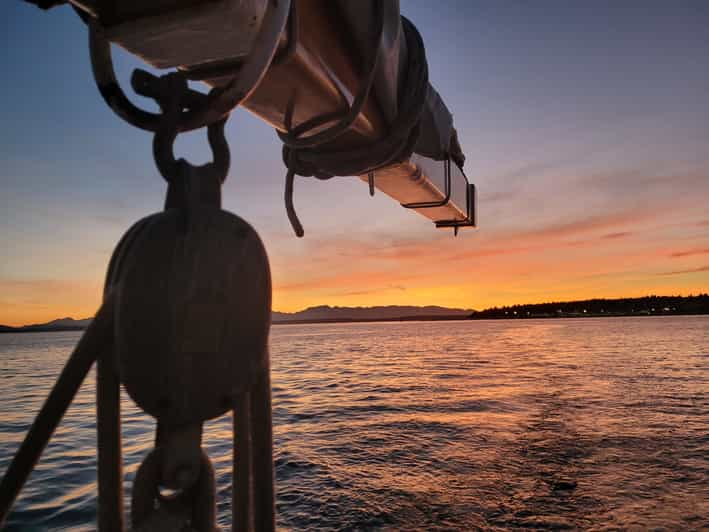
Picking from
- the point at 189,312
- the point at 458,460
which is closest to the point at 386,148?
the point at 189,312

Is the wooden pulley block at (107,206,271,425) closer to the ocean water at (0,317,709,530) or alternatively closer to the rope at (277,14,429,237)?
the rope at (277,14,429,237)

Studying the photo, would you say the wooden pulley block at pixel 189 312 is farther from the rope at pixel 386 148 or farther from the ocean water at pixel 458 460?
the ocean water at pixel 458 460

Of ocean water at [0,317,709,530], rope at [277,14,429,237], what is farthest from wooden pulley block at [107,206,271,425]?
ocean water at [0,317,709,530]

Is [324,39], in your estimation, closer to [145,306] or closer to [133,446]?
[145,306]

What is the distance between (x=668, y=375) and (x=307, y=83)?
24.1 m

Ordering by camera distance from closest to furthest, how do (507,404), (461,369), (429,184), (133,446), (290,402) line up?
(429,184) < (133,446) < (507,404) < (290,402) < (461,369)

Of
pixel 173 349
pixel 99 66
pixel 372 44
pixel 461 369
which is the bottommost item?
pixel 461 369

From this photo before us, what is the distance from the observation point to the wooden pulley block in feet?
2.33

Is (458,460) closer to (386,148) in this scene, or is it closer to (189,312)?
(386,148)

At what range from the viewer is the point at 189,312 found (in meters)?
0.72

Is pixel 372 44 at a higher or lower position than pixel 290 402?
higher

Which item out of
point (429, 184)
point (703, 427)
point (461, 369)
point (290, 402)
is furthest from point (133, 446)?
point (461, 369)

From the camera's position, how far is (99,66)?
975 millimetres

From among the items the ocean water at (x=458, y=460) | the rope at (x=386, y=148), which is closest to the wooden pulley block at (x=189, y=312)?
the rope at (x=386, y=148)
